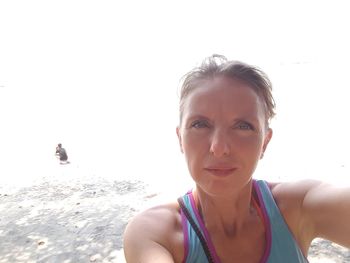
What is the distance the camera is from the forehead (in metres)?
1.42

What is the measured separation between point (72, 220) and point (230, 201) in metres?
4.29

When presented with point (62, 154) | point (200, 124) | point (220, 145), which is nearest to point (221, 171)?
point (220, 145)

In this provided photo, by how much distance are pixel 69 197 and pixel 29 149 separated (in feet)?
22.4

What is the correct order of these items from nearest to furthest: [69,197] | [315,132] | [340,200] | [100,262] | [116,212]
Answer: [340,200] → [100,262] → [116,212] → [69,197] → [315,132]

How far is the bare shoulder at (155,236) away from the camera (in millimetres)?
1365

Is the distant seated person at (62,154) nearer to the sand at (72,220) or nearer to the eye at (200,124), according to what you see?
the sand at (72,220)

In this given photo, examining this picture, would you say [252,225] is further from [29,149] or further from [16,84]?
[16,84]

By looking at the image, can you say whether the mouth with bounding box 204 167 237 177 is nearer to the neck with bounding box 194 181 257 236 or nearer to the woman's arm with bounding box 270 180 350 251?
the neck with bounding box 194 181 257 236

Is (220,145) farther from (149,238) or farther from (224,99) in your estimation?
(149,238)

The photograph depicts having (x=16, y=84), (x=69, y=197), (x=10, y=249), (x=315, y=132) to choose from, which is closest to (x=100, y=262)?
(x=10, y=249)

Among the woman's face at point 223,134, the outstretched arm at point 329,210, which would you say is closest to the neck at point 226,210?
the woman's face at point 223,134

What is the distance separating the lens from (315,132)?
32.7ft

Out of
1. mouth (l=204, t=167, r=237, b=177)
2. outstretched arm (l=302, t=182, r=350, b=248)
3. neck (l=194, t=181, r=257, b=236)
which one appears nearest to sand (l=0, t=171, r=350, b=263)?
neck (l=194, t=181, r=257, b=236)

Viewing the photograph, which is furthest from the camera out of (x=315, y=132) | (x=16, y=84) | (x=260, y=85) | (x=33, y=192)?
(x=16, y=84)
